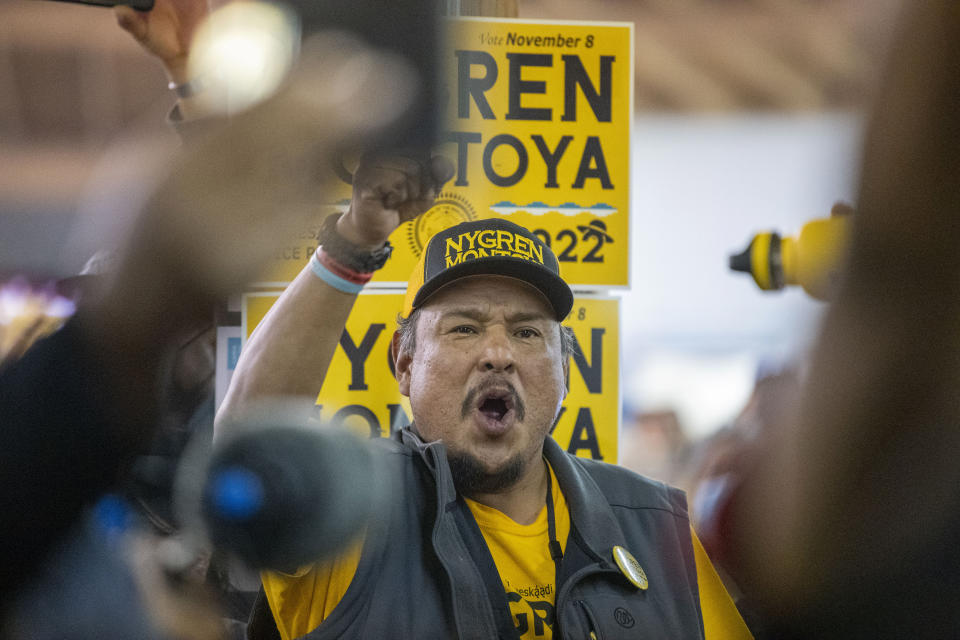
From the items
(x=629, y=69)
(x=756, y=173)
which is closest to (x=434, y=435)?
(x=629, y=69)

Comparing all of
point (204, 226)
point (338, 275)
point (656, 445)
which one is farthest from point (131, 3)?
point (656, 445)

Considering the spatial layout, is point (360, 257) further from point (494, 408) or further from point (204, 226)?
point (204, 226)

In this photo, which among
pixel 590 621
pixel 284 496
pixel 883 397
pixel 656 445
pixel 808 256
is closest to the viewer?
pixel 883 397

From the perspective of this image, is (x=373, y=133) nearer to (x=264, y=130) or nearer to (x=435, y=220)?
(x=264, y=130)

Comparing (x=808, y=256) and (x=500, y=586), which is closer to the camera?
(x=808, y=256)

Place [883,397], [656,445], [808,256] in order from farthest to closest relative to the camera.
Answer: [656,445]
[808,256]
[883,397]

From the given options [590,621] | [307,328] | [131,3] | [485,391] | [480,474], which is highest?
[131,3]

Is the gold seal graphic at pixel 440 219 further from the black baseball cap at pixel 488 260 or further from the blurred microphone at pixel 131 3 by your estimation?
the blurred microphone at pixel 131 3

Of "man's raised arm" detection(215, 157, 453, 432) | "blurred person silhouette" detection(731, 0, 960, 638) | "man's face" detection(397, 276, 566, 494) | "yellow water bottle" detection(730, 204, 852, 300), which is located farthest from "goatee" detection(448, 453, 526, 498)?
"blurred person silhouette" detection(731, 0, 960, 638)

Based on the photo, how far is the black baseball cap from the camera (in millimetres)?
1343

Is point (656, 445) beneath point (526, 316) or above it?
beneath

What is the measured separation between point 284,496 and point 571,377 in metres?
0.98

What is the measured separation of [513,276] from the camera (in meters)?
1.37

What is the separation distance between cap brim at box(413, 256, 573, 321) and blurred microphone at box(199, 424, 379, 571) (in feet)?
2.76
